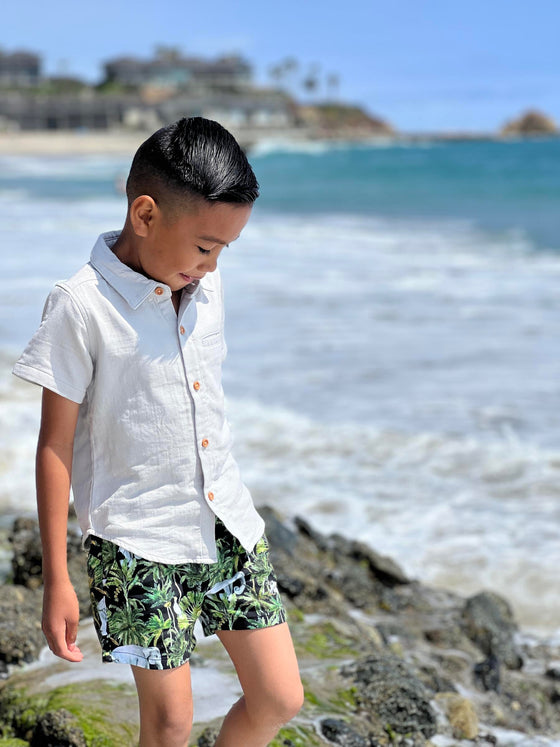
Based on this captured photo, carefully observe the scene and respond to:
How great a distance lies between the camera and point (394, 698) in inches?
119

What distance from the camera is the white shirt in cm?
183

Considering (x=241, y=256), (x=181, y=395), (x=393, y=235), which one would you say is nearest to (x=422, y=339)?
(x=241, y=256)

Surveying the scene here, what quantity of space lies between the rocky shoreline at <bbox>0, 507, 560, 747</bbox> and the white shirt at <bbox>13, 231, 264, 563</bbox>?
0.99m

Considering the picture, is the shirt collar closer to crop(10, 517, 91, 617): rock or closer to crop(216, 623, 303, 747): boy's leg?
crop(216, 623, 303, 747): boy's leg

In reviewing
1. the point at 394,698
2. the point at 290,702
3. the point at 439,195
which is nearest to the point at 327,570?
the point at 394,698

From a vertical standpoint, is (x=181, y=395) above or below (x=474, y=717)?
above

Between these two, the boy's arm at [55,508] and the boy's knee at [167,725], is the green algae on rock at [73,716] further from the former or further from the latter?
the boy's arm at [55,508]

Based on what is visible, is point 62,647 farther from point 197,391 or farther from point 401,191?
point 401,191

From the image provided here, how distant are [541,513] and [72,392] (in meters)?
4.42

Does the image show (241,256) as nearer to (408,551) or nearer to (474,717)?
(408,551)

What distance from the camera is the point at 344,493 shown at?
19.4ft

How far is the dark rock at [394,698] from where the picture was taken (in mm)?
2996

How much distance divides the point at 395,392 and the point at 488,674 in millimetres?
4256

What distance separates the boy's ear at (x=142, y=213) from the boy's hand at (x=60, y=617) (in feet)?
2.35
